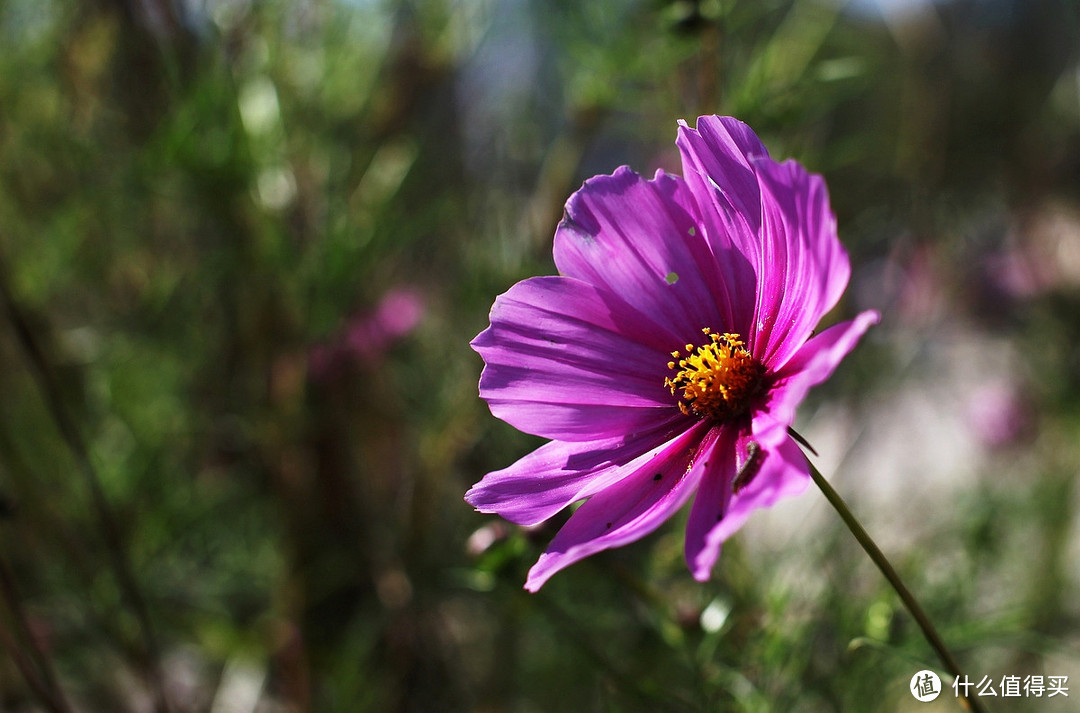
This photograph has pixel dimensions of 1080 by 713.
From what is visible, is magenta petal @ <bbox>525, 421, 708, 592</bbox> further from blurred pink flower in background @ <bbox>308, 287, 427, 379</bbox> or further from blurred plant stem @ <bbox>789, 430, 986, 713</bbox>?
blurred pink flower in background @ <bbox>308, 287, 427, 379</bbox>

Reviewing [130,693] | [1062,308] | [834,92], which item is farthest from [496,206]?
[1062,308]

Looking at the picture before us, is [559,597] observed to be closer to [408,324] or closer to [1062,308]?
[408,324]

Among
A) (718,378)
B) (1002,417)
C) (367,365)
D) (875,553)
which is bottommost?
(875,553)

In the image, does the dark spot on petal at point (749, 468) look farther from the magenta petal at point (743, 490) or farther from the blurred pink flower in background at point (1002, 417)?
the blurred pink flower in background at point (1002, 417)

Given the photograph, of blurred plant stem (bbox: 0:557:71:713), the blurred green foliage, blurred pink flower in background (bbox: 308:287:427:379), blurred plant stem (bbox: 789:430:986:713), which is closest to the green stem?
blurred plant stem (bbox: 789:430:986:713)

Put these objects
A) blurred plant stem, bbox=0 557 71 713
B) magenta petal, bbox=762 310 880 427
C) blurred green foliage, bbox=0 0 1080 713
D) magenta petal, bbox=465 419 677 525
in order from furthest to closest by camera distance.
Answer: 1. blurred green foliage, bbox=0 0 1080 713
2. blurred plant stem, bbox=0 557 71 713
3. magenta petal, bbox=465 419 677 525
4. magenta petal, bbox=762 310 880 427

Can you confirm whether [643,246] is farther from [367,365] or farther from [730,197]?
[367,365]

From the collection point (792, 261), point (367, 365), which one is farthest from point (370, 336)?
point (792, 261)
